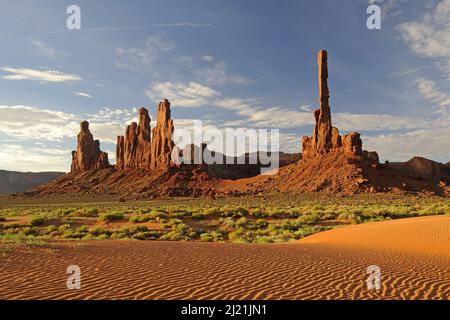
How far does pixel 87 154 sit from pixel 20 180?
77.8m

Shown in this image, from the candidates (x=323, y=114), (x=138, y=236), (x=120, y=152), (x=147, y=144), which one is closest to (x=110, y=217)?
(x=138, y=236)

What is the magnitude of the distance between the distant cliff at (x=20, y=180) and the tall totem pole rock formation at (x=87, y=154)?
64.8 m

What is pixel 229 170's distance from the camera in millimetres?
117562

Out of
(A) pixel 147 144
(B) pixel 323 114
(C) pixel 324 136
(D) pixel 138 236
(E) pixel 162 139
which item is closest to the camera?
(D) pixel 138 236

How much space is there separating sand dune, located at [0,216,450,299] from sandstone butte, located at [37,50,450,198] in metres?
48.2

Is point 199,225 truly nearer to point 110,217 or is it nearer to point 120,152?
point 110,217

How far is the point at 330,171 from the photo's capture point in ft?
215

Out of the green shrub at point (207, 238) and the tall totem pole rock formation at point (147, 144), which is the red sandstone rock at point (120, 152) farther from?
the green shrub at point (207, 238)

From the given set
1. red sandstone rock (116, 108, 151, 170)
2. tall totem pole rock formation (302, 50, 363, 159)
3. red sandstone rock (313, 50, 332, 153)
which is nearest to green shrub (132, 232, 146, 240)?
tall totem pole rock formation (302, 50, 363, 159)

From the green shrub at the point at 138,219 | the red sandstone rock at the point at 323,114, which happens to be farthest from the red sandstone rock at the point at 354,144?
the green shrub at the point at 138,219

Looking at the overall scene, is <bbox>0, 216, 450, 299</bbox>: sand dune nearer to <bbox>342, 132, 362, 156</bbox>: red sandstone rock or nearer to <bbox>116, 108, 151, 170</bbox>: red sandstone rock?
<bbox>342, 132, 362, 156</bbox>: red sandstone rock
